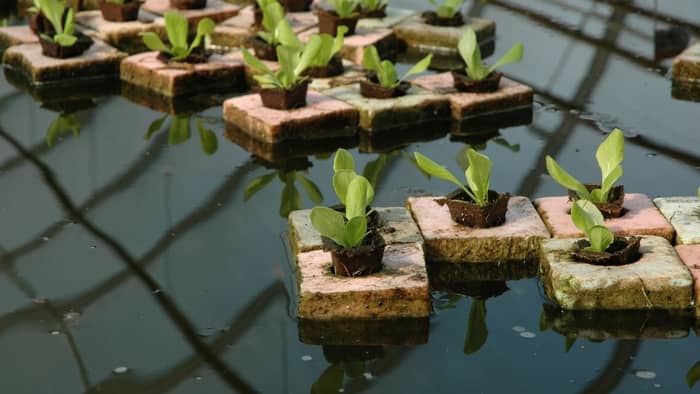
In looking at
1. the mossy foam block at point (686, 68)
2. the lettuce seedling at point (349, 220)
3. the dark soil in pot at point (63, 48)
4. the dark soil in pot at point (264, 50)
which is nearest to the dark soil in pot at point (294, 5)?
the dark soil in pot at point (264, 50)

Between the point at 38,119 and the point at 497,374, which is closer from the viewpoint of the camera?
the point at 497,374

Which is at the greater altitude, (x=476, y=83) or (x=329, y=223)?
(x=329, y=223)

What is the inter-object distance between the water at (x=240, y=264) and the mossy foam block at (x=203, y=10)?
1.35m

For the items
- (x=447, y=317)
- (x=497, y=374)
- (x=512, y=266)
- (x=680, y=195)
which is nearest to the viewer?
(x=497, y=374)

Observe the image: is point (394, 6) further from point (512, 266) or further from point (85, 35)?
point (512, 266)

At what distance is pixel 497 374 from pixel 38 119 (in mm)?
3454

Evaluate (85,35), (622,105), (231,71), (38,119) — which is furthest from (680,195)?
(85,35)

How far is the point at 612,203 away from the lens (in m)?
4.68

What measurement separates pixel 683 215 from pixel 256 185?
70.0 inches

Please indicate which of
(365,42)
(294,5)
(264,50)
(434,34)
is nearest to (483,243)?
(264,50)

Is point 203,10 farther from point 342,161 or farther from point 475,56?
point 342,161

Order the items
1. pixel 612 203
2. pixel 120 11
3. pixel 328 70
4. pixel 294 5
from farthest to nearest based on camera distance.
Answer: pixel 294 5 → pixel 120 11 → pixel 328 70 → pixel 612 203

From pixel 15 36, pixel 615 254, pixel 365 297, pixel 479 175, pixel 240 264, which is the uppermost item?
pixel 479 175

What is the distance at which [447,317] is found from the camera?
4191 mm
